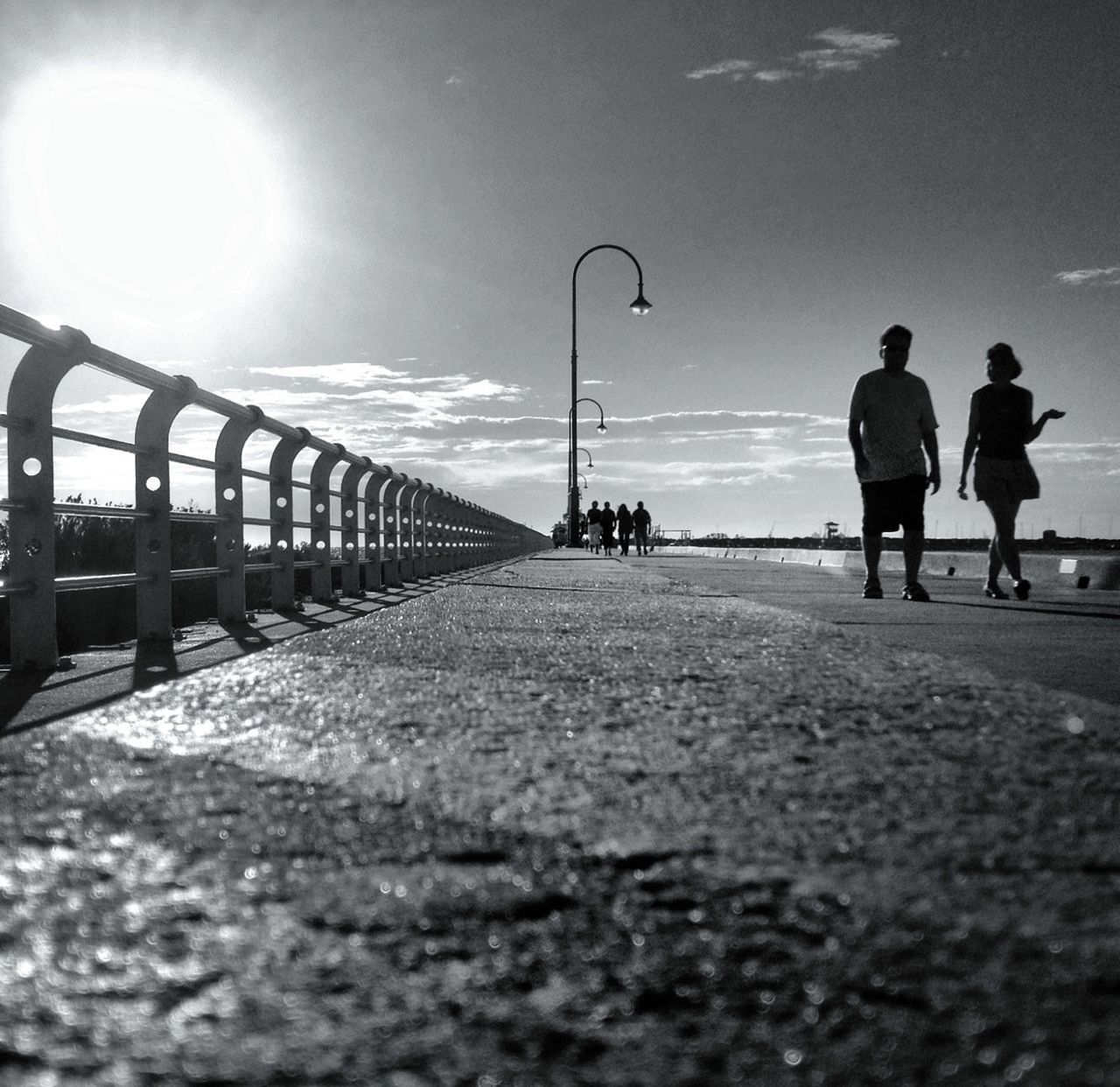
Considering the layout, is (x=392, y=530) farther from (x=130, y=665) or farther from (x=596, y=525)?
(x=596, y=525)

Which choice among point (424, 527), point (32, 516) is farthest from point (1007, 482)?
point (424, 527)

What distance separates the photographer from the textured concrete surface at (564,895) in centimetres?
119

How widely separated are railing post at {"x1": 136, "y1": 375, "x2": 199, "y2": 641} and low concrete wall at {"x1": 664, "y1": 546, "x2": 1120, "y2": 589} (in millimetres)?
9490

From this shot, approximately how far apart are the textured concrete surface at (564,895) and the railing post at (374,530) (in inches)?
368

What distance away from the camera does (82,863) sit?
1820mm

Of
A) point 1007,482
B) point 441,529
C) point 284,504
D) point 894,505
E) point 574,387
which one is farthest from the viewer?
point 574,387

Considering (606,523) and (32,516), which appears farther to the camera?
(606,523)

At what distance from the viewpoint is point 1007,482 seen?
1048cm

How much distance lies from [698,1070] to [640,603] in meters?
7.21

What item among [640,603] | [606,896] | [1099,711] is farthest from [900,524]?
[606,896]

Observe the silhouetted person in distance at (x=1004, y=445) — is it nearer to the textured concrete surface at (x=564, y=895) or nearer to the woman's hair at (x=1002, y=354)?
the woman's hair at (x=1002, y=354)

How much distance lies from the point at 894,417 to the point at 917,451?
36cm

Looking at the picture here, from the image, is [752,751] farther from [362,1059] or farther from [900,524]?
[900,524]

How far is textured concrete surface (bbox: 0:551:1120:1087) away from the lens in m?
1.19
